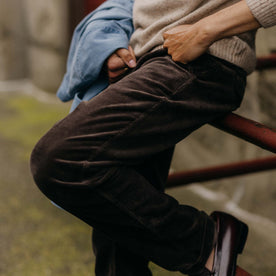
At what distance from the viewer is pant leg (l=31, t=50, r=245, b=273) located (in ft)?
2.35

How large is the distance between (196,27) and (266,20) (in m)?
0.14

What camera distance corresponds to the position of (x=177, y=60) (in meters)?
0.77

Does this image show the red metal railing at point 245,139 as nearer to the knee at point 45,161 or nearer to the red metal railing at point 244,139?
the red metal railing at point 244,139

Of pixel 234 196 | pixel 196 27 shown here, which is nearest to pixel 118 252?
pixel 196 27

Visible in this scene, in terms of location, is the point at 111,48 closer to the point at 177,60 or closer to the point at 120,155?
the point at 177,60

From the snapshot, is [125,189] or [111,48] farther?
[111,48]

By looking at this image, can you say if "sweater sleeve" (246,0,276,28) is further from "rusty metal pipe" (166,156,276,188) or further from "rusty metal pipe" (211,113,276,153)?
"rusty metal pipe" (166,156,276,188)

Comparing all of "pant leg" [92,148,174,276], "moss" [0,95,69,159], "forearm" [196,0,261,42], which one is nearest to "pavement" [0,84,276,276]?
"moss" [0,95,69,159]

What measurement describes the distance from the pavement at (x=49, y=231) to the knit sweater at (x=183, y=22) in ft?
2.66

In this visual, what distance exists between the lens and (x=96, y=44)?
0.85 metres

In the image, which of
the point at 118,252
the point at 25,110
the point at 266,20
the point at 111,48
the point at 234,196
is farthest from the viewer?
the point at 25,110

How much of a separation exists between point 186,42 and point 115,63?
191mm

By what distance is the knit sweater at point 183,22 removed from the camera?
2.61 feet

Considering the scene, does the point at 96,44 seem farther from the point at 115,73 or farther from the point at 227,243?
the point at 227,243
